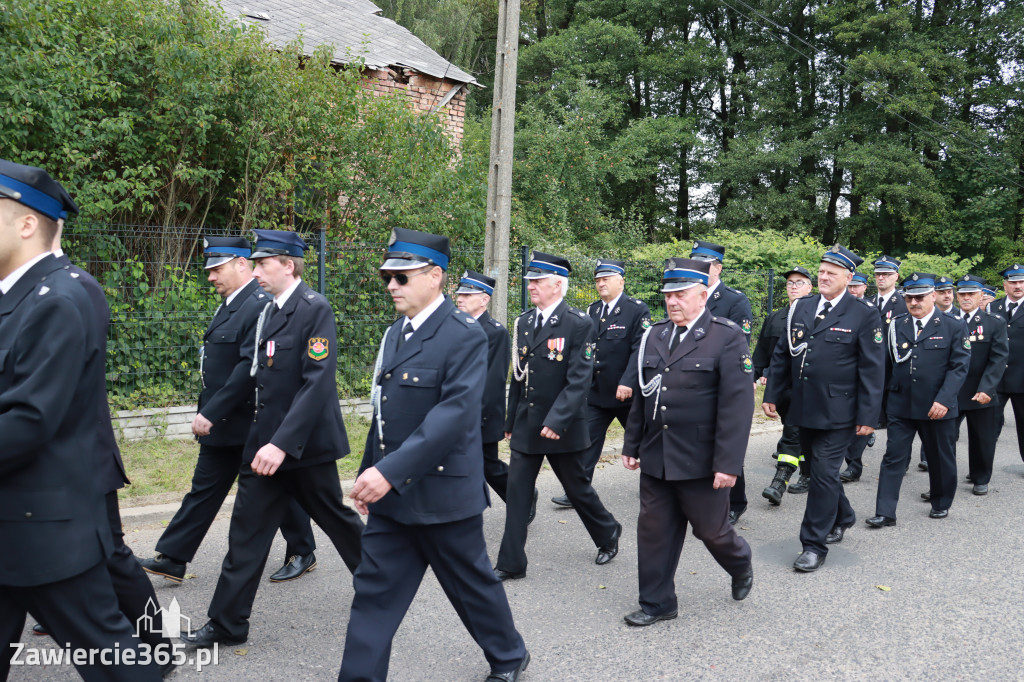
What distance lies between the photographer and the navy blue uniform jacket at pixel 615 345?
22.2 feet

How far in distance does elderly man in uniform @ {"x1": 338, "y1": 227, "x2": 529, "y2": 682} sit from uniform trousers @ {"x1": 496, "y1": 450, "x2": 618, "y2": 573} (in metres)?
1.57

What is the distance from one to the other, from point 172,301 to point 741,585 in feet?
22.0

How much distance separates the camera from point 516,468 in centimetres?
521

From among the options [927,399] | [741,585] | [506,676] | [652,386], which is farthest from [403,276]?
[927,399]

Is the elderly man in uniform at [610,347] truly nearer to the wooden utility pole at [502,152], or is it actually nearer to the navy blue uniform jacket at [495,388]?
the navy blue uniform jacket at [495,388]

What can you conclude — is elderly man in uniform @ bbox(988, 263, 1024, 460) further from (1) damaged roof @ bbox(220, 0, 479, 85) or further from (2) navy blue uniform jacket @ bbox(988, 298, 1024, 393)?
(1) damaged roof @ bbox(220, 0, 479, 85)

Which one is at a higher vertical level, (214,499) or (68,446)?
(68,446)

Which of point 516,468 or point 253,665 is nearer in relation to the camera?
point 253,665

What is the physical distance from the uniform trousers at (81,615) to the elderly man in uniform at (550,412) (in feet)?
8.96

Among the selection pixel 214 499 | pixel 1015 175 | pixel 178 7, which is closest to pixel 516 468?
pixel 214 499

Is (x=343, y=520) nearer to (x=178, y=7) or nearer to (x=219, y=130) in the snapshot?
(x=219, y=130)

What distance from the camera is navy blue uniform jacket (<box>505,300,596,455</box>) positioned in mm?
5199

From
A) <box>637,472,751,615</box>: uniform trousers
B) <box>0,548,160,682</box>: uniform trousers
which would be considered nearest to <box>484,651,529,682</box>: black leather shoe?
<box>637,472,751,615</box>: uniform trousers

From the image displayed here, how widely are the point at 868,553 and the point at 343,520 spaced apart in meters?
3.90
